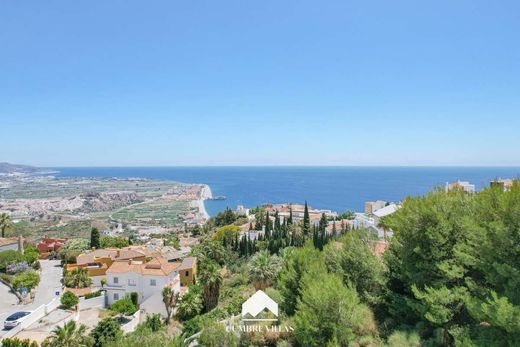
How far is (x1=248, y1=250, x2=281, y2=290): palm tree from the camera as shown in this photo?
855 inches

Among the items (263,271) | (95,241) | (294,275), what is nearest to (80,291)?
(95,241)

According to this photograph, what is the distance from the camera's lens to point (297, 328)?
459 inches

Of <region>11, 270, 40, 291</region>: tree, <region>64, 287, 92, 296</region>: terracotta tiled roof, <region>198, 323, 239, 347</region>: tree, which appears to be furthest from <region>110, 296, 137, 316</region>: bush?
<region>198, 323, 239, 347</region>: tree

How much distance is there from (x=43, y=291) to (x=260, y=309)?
21.2 meters

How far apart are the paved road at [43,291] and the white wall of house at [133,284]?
4.43m

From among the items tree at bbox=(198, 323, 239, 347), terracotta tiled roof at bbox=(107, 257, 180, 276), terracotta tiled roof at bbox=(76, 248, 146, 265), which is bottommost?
terracotta tiled roof at bbox=(76, 248, 146, 265)

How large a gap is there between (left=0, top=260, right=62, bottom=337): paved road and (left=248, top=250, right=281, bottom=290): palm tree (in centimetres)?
1436

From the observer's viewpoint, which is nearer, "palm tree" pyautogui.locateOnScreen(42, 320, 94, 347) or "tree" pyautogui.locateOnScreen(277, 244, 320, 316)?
"tree" pyautogui.locateOnScreen(277, 244, 320, 316)

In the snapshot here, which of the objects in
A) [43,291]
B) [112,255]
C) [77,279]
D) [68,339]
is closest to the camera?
[68,339]

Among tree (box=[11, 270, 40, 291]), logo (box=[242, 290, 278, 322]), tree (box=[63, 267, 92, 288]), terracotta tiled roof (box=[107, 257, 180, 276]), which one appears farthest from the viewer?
tree (box=[63, 267, 92, 288])

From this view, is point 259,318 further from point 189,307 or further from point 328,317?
point 189,307

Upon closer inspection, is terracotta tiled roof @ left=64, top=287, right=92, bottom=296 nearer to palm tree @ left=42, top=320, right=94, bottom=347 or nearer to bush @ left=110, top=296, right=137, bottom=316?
bush @ left=110, top=296, right=137, bottom=316

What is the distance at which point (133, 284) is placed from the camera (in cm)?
2630

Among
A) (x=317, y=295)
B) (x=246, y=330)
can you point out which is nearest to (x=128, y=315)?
(x=246, y=330)
